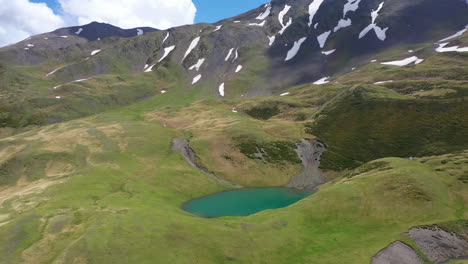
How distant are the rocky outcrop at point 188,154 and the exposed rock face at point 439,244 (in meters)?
59.6

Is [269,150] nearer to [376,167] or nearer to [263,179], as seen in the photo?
[263,179]

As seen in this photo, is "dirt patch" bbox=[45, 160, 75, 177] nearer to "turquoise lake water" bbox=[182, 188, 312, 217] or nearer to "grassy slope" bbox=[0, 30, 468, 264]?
"grassy slope" bbox=[0, 30, 468, 264]

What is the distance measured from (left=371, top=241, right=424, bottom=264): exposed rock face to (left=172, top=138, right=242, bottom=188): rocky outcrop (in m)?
59.0

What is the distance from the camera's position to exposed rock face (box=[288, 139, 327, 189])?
10154 centimetres

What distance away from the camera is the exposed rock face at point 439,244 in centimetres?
4544

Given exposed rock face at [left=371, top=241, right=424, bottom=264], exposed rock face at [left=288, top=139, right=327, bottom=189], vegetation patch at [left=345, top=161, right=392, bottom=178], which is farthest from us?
exposed rock face at [left=288, top=139, right=327, bottom=189]

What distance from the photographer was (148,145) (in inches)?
4729

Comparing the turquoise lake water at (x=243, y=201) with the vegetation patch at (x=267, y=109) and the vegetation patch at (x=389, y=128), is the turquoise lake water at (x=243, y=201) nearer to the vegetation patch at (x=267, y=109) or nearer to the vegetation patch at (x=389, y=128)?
the vegetation patch at (x=389, y=128)

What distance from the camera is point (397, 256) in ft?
148

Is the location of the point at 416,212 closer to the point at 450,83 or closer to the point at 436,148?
the point at 436,148

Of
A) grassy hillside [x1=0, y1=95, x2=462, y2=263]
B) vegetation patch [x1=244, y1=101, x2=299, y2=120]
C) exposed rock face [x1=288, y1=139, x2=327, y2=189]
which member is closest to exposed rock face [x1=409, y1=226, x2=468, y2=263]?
grassy hillside [x1=0, y1=95, x2=462, y2=263]

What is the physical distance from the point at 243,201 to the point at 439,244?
4793 cm

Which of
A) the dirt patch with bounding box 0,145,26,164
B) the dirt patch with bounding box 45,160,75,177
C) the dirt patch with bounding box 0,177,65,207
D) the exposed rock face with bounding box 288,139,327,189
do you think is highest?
the dirt patch with bounding box 0,145,26,164

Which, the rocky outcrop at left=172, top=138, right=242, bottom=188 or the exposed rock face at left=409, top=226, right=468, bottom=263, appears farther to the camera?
the rocky outcrop at left=172, top=138, right=242, bottom=188
